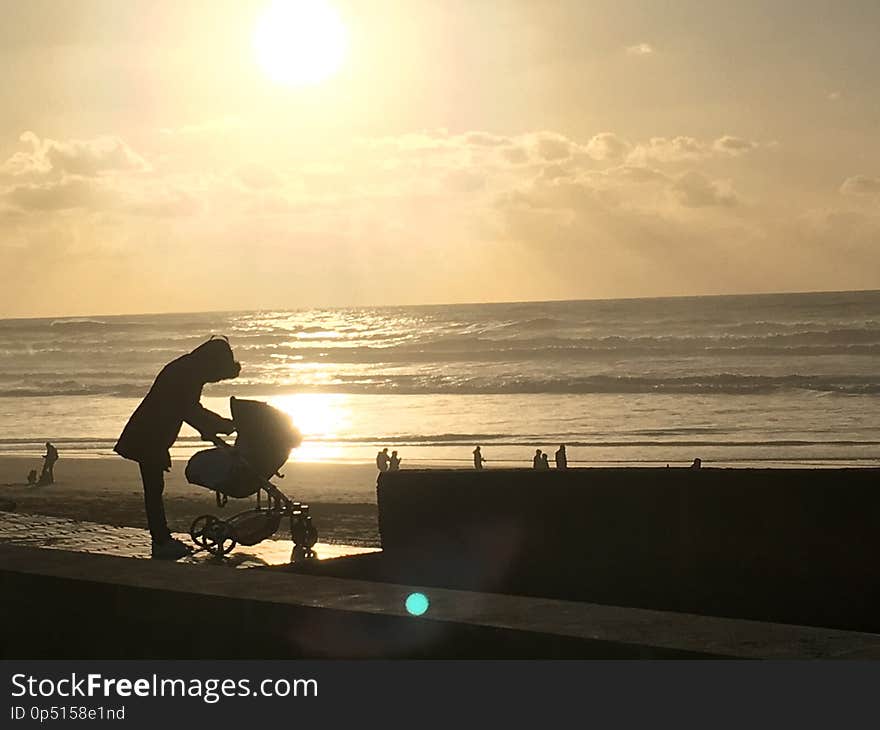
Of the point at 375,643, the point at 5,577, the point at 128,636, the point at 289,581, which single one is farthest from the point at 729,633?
the point at 5,577

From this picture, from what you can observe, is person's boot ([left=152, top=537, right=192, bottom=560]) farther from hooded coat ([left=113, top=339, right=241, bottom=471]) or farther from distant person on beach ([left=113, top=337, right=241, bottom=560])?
hooded coat ([left=113, top=339, right=241, bottom=471])

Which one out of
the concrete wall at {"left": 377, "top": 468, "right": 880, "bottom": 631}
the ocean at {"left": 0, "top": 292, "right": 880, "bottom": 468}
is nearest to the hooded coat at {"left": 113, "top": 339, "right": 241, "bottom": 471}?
the concrete wall at {"left": 377, "top": 468, "right": 880, "bottom": 631}

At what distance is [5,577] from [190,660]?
4.20ft

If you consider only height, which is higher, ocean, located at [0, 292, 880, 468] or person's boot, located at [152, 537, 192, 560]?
ocean, located at [0, 292, 880, 468]

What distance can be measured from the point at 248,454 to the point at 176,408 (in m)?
0.53

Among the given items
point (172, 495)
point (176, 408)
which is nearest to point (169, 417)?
point (176, 408)

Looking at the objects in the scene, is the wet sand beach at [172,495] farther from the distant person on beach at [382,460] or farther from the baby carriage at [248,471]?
the baby carriage at [248,471]

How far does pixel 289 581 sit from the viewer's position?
4.99 m

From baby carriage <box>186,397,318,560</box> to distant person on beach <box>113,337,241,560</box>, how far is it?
14 centimetres

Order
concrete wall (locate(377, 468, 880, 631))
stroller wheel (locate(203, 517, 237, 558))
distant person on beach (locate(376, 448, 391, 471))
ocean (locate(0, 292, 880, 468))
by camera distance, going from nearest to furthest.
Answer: concrete wall (locate(377, 468, 880, 631)) < stroller wheel (locate(203, 517, 237, 558)) < distant person on beach (locate(376, 448, 391, 471)) < ocean (locate(0, 292, 880, 468))

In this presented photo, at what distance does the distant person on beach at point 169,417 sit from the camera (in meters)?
8.53

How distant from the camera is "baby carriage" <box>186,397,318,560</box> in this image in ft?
27.9

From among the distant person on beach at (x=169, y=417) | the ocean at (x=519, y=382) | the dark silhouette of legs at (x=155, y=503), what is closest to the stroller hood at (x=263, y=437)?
the distant person on beach at (x=169, y=417)

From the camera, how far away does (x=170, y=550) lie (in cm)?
845
